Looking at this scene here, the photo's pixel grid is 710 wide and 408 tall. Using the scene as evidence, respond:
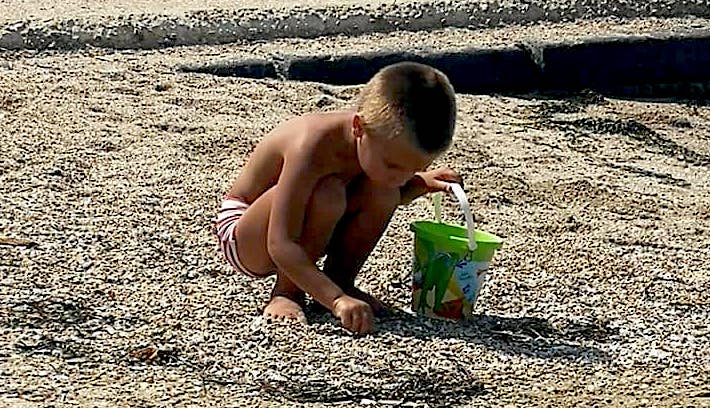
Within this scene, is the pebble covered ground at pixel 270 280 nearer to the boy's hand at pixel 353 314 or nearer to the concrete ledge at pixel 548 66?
the boy's hand at pixel 353 314

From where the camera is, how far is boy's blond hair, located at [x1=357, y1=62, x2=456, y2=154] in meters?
3.78

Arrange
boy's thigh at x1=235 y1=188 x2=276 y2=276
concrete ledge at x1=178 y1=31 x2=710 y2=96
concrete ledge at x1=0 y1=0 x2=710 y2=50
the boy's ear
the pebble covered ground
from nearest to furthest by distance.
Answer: the pebble covered ground
the boy's ear
boy's thigh at x1=235 y1=188 x2=276 y2=276
concrete ledge at x1=178 y1=31 x2=710 y2=96
concrete ledge at x1=0 y1=0 x2=710 y2=50

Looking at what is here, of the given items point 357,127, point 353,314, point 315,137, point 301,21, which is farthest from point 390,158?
point 301,21

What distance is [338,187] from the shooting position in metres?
3.96

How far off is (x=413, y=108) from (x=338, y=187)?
32cm

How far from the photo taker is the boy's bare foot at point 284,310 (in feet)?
13.1

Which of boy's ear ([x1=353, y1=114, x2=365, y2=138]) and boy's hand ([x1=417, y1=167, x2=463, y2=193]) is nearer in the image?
boy's ear ([x1=353, y1=114, x2=365, y2=138])

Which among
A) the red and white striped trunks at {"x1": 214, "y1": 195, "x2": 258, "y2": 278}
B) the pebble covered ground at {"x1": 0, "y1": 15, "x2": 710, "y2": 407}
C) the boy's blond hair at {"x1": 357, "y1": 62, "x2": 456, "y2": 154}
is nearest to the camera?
the pebble covered ground at {"x1": 0, "y1": 15, "x2": 710, "y2": 407}

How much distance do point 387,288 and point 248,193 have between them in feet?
1.70

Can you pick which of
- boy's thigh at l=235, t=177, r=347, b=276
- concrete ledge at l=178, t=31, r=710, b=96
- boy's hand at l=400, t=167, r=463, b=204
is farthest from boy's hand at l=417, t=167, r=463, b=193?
concrete ledge at l=178, t=31, r=710, b=96

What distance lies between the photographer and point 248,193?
4207 mm

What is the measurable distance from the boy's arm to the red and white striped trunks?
23 centimetres

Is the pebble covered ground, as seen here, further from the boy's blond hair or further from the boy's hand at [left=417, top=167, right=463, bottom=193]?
the boy's blond hair

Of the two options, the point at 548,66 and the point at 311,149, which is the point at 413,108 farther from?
the point at 548,66
